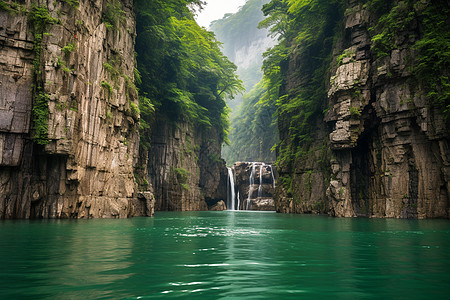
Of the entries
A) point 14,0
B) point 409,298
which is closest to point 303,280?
point 409,298

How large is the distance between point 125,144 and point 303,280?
20058 mm

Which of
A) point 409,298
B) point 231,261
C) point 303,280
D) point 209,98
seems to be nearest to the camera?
point 409,298

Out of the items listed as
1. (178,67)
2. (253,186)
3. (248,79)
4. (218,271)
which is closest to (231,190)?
(253,186)

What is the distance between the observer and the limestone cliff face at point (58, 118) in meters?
16.1

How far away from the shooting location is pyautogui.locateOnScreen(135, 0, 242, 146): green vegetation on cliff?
30.8 m

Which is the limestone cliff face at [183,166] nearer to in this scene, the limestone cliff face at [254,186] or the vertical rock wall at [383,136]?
the limestone cliff face at [254,186]

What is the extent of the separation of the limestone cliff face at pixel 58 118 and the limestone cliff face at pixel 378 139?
17246 millimetres

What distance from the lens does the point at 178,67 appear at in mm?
36625

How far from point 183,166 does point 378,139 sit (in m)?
22.3

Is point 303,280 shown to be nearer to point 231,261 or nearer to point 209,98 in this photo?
point 231,261

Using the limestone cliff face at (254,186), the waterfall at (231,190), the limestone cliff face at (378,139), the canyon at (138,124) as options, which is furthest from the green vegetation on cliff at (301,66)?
the waterfall at (231,190)

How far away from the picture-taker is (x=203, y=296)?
3.83 m

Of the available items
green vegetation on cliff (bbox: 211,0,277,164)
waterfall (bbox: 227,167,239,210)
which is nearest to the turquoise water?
waterfall (bbox: 227,167,239,210)

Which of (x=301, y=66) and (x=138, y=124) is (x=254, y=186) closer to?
(x=301, y=66)
